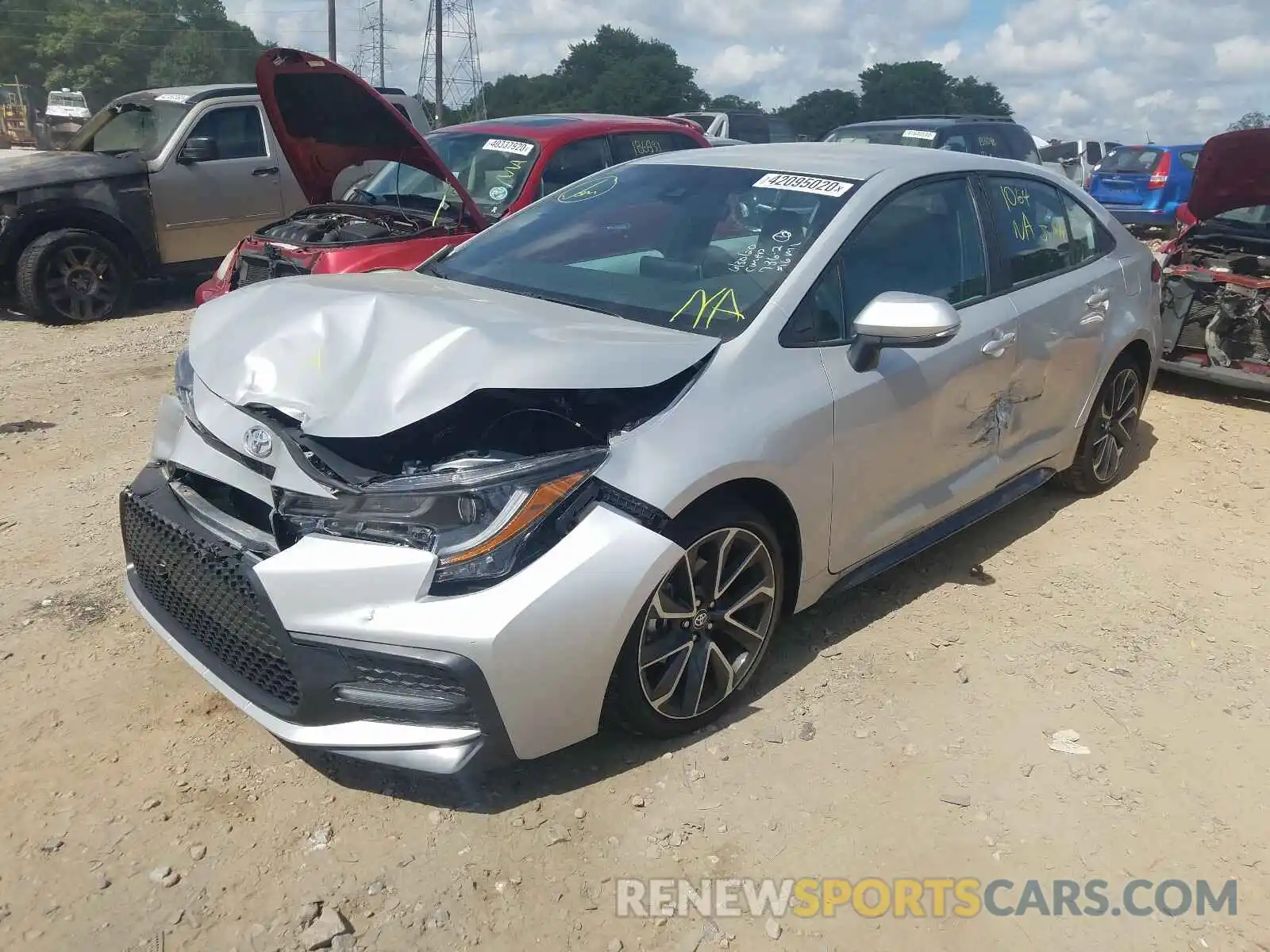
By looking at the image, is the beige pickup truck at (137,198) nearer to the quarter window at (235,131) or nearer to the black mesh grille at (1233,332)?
the quarter window at (235,131)

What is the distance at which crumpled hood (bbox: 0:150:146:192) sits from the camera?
8406mm

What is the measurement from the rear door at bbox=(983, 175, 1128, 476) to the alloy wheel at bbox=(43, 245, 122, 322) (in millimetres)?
7442

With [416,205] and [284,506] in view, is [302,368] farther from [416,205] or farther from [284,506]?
[416,205]

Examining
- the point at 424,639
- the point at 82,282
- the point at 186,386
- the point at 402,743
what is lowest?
the point at 82,282

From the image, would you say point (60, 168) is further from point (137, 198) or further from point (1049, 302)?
point (1049, 302)

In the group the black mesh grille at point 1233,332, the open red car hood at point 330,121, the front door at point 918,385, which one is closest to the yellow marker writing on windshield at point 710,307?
the front door at point 918,385

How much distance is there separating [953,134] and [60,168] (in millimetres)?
8536

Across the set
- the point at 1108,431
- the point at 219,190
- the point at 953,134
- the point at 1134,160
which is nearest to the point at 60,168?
the point at 219,190

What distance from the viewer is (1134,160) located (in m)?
17.0

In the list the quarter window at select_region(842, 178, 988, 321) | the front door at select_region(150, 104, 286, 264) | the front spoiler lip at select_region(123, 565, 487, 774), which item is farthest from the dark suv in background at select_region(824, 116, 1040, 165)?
the front spoiler lip at select_region(123, 565, 487, 774)

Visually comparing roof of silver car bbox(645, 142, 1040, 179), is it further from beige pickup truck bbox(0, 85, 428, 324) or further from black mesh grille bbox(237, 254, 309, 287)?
beige pickup truck bbox(0, 85, 428, 324)

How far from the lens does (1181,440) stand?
20.5ft

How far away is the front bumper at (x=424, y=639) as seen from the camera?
2.51 m


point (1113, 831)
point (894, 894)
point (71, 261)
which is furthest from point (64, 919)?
point (71, 261)
